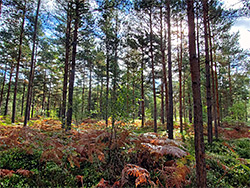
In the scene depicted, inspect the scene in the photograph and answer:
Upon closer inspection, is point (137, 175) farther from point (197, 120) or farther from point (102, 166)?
A: point (197, 120)

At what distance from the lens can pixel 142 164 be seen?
411cm

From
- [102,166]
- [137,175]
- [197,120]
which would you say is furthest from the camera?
[102,166]

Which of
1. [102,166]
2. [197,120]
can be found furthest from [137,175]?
[197,120]

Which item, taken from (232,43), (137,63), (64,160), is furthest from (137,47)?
(64,160)

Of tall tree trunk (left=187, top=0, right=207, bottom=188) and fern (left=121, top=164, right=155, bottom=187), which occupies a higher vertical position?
tall tree trunk (left=187, top=0, right=207, bottom=188)

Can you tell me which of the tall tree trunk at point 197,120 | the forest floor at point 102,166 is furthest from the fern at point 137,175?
the tall tree trunk at point 197,120

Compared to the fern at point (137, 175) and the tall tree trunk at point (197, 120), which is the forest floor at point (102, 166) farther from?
the tall tree trunk at point (197, 120)

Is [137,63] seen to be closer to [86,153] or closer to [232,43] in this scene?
[232,43]

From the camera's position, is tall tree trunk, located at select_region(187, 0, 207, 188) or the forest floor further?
the forest floor

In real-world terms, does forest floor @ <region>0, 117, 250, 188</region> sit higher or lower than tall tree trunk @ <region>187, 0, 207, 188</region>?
lower

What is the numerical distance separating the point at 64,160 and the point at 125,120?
214 centimetres

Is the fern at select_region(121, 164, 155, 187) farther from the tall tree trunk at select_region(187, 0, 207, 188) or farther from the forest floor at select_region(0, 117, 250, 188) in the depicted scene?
the tall tree trunk at select_region(187, 0, 207, 188)

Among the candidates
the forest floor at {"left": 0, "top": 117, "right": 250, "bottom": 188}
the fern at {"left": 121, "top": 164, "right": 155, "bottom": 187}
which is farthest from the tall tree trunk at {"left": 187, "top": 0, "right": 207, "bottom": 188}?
the fern at {"left": 121, "top": 164, "right": 155, "bottom": 187}

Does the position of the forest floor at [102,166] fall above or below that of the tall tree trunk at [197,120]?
below
